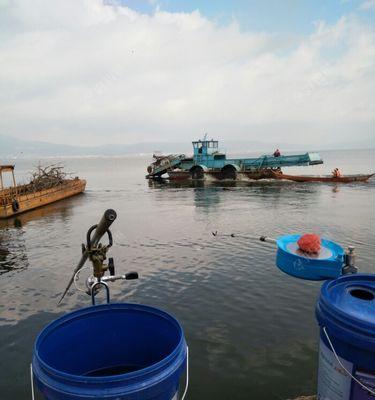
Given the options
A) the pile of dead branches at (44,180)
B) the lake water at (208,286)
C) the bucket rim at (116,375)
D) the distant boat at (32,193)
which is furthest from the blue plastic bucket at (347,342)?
the pile of dead branches at (44,180)

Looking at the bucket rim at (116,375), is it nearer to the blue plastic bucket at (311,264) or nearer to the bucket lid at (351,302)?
the bucket lid at (351,302)

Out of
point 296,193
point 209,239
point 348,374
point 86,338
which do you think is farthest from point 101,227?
point 296,193

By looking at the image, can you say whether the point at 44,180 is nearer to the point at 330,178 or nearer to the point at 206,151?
the point at 206,151

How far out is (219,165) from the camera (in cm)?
4153

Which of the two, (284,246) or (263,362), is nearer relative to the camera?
(284,246)

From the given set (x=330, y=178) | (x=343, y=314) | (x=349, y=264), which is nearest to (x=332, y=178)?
(x=330, y=178)

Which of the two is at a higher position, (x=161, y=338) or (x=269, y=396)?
(x=161, y=338)

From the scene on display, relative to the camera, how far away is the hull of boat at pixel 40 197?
69.1 feet

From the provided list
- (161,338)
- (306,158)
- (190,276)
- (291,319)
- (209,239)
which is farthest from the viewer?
(306,158)

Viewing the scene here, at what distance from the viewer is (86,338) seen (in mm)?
3883

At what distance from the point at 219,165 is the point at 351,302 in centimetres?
3874

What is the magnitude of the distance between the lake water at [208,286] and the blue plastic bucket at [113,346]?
25 cm

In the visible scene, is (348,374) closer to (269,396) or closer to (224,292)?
(269,396)

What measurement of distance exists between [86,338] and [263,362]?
3.57 m
